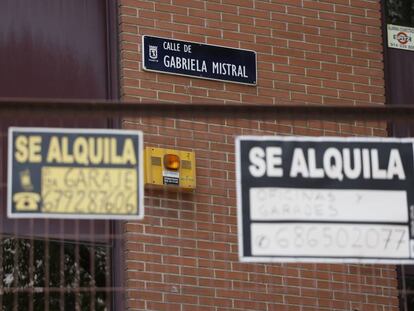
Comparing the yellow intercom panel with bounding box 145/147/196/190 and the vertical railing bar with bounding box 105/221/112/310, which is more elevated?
the yellow intercom panel with bounding box 145/147/196/190

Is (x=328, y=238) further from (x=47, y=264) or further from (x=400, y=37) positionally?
(x=400, y=37)

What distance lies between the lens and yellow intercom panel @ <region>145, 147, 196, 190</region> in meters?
13.4

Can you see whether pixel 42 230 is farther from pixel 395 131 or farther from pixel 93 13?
pixel 395 131

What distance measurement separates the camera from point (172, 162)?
13484 millimetres

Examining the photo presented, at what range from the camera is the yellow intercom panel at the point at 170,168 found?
13.4 metres

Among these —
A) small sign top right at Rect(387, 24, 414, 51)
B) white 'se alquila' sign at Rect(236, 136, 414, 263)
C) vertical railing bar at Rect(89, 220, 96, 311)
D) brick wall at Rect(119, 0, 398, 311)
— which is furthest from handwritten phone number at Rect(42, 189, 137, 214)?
small sign top right at Rect(387, 24, 414, 51)

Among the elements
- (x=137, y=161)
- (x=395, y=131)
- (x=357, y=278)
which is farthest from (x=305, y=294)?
(x=137, y=161)

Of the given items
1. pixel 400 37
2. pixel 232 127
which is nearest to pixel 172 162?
pixel 232 127

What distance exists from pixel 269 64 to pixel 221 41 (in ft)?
1.44

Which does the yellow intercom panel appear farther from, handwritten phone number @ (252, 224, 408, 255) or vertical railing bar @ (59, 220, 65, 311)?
handwritten phone number @ (252, 224, 408, 255)

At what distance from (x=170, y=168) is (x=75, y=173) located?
2398 millimetres

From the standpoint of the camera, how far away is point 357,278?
529 inches

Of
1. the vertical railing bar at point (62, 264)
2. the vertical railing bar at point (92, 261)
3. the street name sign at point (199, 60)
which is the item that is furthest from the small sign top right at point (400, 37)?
the vertical railing bar at point (62, 264)

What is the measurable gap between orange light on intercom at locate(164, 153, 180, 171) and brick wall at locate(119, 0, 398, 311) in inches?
4.6
